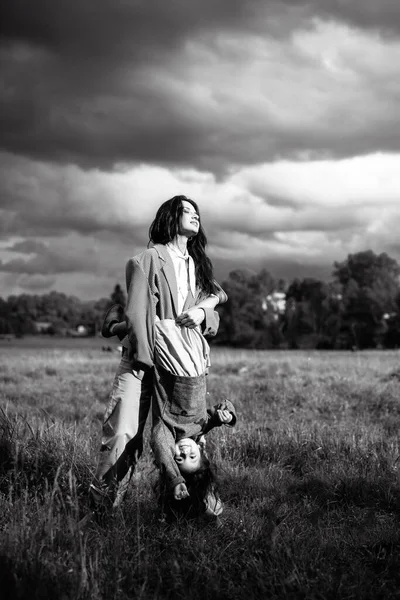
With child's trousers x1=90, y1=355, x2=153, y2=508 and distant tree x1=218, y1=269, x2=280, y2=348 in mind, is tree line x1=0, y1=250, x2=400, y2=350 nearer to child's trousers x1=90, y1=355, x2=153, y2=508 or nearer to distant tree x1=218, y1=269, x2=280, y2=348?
distant tree x1=218, y1=269, x2=280, y2=348

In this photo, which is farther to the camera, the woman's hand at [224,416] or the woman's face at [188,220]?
the woman's face at [188,220]

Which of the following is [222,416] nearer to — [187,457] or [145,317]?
[187,457]

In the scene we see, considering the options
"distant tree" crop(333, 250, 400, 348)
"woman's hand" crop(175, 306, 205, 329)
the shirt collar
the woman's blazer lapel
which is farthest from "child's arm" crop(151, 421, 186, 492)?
"distant tree" crop(333, 250, 400, 348)

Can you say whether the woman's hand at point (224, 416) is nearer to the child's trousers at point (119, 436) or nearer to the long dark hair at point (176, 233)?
the child's trousers at point (119, 436)

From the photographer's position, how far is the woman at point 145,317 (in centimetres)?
442

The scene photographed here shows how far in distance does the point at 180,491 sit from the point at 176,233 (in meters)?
1.81

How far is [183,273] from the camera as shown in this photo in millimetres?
4773

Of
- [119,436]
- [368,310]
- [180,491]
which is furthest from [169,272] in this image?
[368,310]

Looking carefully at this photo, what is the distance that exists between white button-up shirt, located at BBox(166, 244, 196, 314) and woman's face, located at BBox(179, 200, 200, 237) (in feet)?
0.53

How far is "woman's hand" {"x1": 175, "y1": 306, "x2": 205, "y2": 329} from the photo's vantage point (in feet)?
14.6

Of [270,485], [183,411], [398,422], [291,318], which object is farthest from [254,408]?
[291,318]

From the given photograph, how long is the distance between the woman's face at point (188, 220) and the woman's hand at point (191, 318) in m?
0.59

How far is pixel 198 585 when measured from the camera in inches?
134

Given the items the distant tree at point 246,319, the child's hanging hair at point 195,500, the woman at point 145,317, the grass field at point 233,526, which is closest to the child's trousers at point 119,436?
the woman at point 145,317
